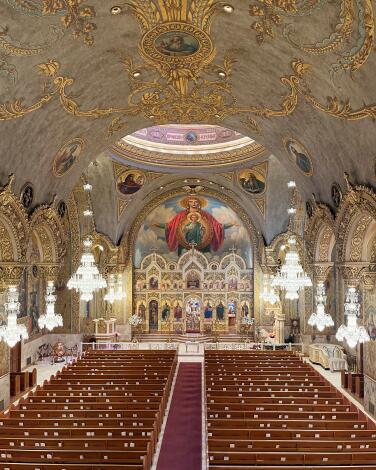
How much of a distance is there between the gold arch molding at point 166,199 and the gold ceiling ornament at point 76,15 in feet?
69.8

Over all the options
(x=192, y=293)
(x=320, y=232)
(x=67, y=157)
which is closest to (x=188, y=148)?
(x=192, y=293)

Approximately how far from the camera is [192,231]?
32406 millimetres

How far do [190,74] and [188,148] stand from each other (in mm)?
15233

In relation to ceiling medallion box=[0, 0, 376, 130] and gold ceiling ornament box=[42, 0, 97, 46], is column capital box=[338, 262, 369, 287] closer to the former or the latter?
ceiling medallion box=[0, 0, 376, 130]

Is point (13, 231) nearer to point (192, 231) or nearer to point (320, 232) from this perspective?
point (320, 232)

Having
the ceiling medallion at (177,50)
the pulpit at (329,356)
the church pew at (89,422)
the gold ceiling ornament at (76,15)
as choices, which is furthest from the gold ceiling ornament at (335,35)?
the pulpit at (329,356)

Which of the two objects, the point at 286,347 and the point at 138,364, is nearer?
the point at 138,364

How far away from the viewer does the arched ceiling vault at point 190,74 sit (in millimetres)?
8164

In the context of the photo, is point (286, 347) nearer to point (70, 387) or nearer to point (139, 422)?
point (70, 387)

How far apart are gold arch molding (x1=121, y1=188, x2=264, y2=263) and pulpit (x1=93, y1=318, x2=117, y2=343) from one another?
4201mm

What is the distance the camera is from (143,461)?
8656 mm

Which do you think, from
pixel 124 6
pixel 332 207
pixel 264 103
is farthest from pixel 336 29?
pixel 332 207

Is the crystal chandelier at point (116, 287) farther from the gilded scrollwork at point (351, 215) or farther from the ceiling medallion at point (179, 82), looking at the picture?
the gilded scrollwork at point (351, 215)

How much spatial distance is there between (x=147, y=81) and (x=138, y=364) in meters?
11.4
